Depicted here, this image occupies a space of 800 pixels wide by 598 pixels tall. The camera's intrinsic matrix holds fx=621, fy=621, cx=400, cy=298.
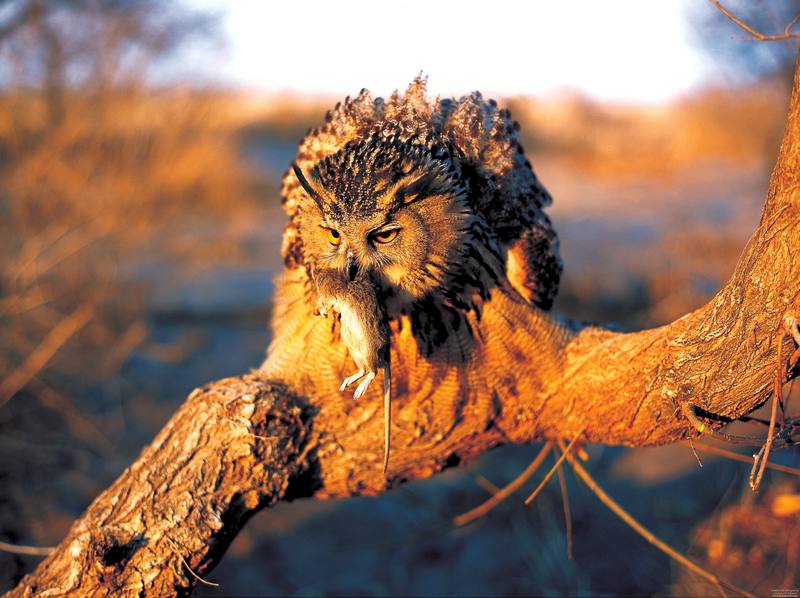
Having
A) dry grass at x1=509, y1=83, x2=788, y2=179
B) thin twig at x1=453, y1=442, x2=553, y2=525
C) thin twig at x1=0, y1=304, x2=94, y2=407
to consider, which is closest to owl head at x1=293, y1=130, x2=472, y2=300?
thin twig at x1=453, y1=442, x2=553, y2=525

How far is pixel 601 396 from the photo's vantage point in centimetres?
197

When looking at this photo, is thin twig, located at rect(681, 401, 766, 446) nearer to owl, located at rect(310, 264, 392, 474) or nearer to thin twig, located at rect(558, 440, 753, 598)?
thin twig, located at rect(558, 440, 753, 598)

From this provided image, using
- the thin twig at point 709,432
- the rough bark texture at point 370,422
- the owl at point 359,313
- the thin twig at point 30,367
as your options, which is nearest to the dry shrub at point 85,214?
the thin twig at point 30,367

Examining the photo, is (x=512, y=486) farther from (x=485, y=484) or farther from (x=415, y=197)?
(x=415, y=197)

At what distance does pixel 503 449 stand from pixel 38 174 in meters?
5.09

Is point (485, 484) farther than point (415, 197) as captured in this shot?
Yes

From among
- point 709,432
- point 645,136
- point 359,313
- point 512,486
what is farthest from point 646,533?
point 645,136

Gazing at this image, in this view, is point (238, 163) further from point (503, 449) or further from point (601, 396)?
point (601, 396)

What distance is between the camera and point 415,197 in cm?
166

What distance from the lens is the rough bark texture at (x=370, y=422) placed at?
5.61 ft

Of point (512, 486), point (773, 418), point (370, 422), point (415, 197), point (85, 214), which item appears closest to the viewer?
point (773, 418)

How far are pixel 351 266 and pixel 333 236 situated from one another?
0.13 meters

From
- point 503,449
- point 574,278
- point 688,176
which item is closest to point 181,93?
point 574,278

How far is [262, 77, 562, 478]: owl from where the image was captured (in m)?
1.60
